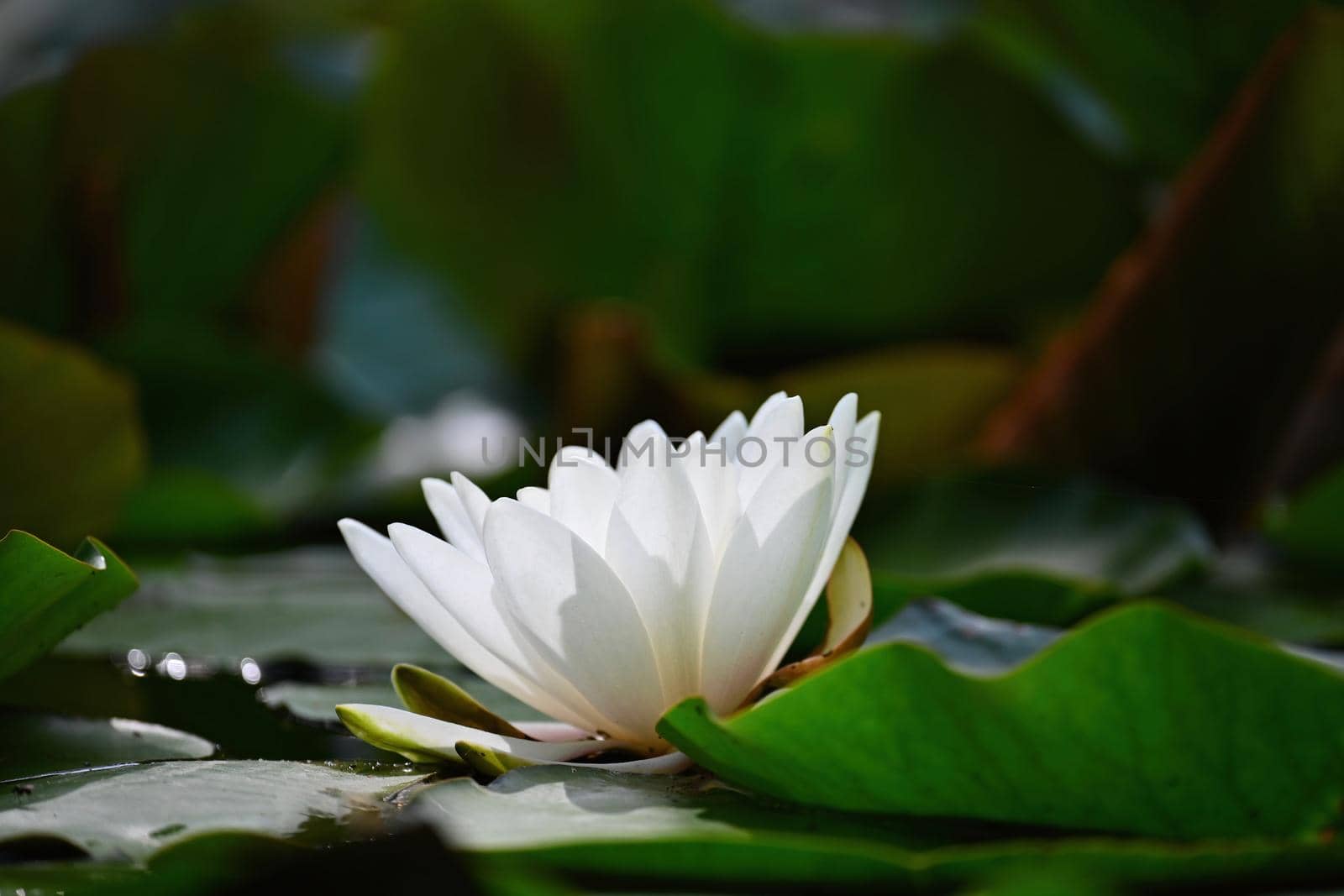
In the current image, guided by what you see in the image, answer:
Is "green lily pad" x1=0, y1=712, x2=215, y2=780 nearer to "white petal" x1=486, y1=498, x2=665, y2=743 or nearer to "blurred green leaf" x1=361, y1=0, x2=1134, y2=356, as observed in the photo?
"white petal" x1=486, y1=498, x2=665, y2=743

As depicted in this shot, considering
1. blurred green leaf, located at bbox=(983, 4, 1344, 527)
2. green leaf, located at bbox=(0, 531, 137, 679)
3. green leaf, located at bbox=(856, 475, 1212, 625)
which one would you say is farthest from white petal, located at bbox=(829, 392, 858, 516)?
blurred green leaf, located at bbox=(983, 4, 1344, 527)

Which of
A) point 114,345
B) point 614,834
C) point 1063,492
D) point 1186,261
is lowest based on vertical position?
point 614,834

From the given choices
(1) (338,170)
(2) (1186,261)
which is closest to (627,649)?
(2) (1186,261)

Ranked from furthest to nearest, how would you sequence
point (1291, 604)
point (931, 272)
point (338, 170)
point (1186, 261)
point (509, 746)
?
point (338, 170) → point (931, 272) → point (1186, 261) → point (1291, 604) → point (509, 746)

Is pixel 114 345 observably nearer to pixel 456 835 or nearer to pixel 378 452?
pixel 378 452

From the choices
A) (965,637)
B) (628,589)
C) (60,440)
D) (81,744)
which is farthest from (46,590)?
(60,440)

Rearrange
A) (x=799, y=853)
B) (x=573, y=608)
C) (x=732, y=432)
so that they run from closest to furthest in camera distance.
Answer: (x=799, y=853), (x=573, y=608), (x=732, y=432)

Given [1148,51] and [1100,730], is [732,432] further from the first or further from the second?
[1148,51]

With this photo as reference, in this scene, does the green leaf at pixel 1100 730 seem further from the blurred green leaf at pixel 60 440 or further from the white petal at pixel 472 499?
the blurred green leaf at pixel 60 440
